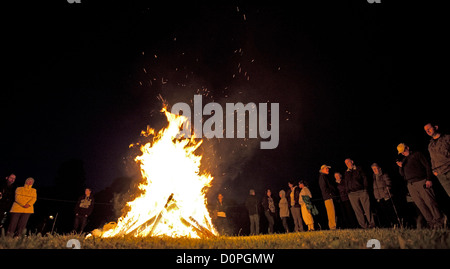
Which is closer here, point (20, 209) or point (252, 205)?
point (20, 209)

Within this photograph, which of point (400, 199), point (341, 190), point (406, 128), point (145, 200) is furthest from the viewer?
point (406, 128)

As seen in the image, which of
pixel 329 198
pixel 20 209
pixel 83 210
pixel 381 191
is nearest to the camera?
pixel 20 209

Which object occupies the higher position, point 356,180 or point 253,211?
point 356,180

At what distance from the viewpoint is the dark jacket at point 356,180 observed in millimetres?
9117

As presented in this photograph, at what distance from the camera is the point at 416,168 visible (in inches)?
288

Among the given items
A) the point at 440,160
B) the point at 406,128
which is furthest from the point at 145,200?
the point at 406,128

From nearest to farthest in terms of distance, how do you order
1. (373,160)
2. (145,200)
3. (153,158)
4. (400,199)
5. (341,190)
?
1. (145,200)
2. (153,158)
3. (341,190)
4. (400,199)
5. (373,160)

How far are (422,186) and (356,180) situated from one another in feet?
7.51

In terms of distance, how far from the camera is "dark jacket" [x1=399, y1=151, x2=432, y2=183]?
7.15 metres

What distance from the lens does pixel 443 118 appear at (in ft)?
45.4

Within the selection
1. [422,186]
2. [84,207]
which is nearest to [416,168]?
[422,186]

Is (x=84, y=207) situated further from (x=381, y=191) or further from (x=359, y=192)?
(x=381, y=191)
